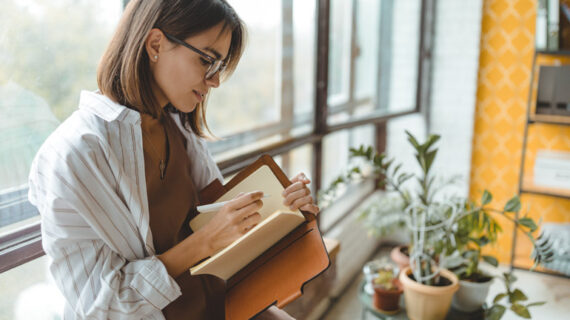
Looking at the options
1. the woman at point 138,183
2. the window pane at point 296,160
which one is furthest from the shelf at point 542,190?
the woman at point 138,183

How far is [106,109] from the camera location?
3.04 ft

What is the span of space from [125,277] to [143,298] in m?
0.05

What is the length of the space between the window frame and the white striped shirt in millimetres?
190

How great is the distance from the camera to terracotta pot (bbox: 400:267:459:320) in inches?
69.7

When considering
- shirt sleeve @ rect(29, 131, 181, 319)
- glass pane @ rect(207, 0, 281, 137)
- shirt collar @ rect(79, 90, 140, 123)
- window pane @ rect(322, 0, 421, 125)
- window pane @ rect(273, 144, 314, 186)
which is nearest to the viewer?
shirt sleeve @ rect(29, 131, 181, 319)

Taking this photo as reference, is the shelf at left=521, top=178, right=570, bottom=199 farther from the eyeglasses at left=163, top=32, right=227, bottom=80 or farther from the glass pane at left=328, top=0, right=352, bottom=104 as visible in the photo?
the eyeglasses at left=163, top=32, right=227, bottom=80

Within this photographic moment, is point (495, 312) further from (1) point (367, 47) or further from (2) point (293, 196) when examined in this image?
(1) point (367, 47)

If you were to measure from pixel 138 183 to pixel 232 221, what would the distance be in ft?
0.67

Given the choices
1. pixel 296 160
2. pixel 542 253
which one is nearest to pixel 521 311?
pixel 542 253

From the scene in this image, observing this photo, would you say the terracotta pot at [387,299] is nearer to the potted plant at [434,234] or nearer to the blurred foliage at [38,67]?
the potted plant at [434,234]

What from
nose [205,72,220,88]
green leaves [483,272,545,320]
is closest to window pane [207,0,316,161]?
nose [205,72,220,88]

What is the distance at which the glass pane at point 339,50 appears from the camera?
222 centimetres

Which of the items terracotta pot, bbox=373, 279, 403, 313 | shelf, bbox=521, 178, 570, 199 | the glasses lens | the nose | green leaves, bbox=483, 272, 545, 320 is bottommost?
terracotta pot, bbox=373, 279, 403, 313

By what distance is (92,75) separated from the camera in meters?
1.19
